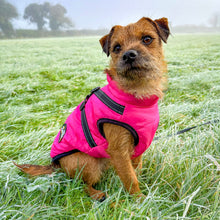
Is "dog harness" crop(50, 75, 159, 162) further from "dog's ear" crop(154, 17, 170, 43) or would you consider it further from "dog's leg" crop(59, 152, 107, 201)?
"dog's ear" crop(154, 17, 170, 43)

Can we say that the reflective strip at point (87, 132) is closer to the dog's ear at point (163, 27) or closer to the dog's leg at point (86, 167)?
the dog's leg at point (86, 167)

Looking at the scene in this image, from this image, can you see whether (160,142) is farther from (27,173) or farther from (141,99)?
(27,173)

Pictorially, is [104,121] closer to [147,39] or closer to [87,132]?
[87,132]

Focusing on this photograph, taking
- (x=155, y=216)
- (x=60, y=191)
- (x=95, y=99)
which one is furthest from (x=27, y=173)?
(x=155, y=216)

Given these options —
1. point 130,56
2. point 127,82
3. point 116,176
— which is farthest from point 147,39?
point 116,176

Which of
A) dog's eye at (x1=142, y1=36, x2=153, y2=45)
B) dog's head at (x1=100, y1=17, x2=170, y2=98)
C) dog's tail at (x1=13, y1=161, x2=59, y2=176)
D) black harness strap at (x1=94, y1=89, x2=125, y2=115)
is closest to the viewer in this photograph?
black harness strap at (x1=94, y1=89, x2=125, y2=115)

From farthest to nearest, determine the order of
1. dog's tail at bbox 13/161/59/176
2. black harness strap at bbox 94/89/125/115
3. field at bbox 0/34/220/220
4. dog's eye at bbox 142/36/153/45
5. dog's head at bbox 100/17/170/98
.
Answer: dog's eye at bbox 142/36/153/45 < dog's tail at bbox 13/161/59/176 < dog's head at bbox 100/17/170/98 < black harness strap at bbox 94/89/125/115 < field at bbox 0/34/220/220

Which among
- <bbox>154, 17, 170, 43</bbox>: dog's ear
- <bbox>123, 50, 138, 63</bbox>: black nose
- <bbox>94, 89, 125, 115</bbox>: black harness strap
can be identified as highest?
<bbox>154, 17, 170, 43</bbox>: dog's ear

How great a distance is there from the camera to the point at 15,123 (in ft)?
10.1

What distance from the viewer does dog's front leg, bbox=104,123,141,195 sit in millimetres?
1603

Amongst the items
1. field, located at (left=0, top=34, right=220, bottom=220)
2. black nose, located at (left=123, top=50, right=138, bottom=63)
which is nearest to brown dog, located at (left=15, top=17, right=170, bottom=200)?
black nose, located at (left=123, top=50, right=138, bottom=63)

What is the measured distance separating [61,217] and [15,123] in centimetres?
218

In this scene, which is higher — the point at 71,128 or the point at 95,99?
the point at 95,99

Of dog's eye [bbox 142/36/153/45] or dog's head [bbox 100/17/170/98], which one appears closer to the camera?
dog's head [bbox 100/17/170/98]
